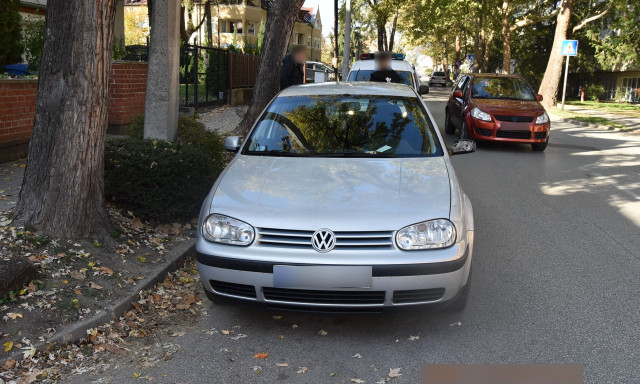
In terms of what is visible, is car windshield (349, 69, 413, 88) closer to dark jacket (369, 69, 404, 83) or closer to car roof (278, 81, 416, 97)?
dark jacket (369, 69, 404, 83)

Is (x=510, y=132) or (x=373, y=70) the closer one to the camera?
(x=510, y=132)

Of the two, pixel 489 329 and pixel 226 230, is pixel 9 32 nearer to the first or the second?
pixel 226 230

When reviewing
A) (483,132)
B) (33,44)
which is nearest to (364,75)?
(483,132)

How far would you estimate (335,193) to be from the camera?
164 inches

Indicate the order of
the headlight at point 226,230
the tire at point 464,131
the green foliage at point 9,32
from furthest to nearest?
1. the tire at point 464,131
2. the green foliage at point 9,32
3. the headlight at point 226,230

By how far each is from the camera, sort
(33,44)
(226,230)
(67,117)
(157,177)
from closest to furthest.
Answer: 1. (226,230)
2. (67,117)
3. (157,177)
4. (33,44)

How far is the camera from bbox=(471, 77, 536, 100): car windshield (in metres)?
14.2

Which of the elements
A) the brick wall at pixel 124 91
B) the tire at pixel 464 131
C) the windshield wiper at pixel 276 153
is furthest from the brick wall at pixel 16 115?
the tire at pixel 464 131

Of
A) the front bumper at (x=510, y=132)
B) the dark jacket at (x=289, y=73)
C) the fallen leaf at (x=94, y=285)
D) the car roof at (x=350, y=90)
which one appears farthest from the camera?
the front bumper at (x=510, y=132)

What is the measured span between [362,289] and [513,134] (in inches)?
404

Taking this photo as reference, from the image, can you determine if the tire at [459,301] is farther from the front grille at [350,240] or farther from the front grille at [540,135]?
the front grille at [540,135]

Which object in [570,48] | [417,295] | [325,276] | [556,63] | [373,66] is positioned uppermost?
[570,48]

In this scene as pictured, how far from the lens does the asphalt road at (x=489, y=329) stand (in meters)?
3.69

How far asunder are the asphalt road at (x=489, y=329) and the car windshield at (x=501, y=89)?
25.0 feet
